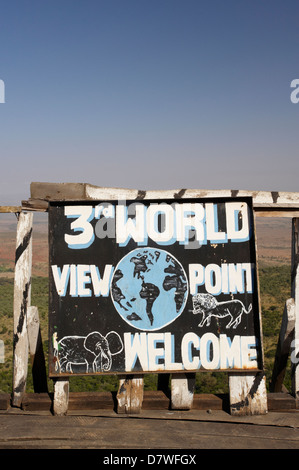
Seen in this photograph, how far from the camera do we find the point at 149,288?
11.5ft

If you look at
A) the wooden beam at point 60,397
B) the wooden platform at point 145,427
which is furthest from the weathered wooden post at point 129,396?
the wooden beam at point 60,397

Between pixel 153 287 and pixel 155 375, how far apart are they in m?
4.32

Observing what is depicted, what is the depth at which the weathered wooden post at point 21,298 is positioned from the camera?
3557 millimetres

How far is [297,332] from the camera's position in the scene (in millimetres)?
3691

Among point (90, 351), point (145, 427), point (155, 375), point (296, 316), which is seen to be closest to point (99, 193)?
point (90, 351)

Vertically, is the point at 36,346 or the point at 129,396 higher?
the point at 36,346

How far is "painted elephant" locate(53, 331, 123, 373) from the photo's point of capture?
344cm

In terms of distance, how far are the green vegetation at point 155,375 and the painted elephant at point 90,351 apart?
3.26 meters

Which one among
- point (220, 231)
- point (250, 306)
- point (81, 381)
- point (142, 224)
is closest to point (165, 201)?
point (142, 224)

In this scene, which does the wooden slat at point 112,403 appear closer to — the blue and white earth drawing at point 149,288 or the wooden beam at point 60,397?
the wooden beam at point 60,397

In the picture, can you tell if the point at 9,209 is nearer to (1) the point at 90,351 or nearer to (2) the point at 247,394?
(1) the point at 90,351

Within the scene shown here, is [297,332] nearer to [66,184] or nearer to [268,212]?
[268,212]

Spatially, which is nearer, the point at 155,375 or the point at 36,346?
the point at 36,346

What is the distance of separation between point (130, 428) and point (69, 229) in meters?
1.83
